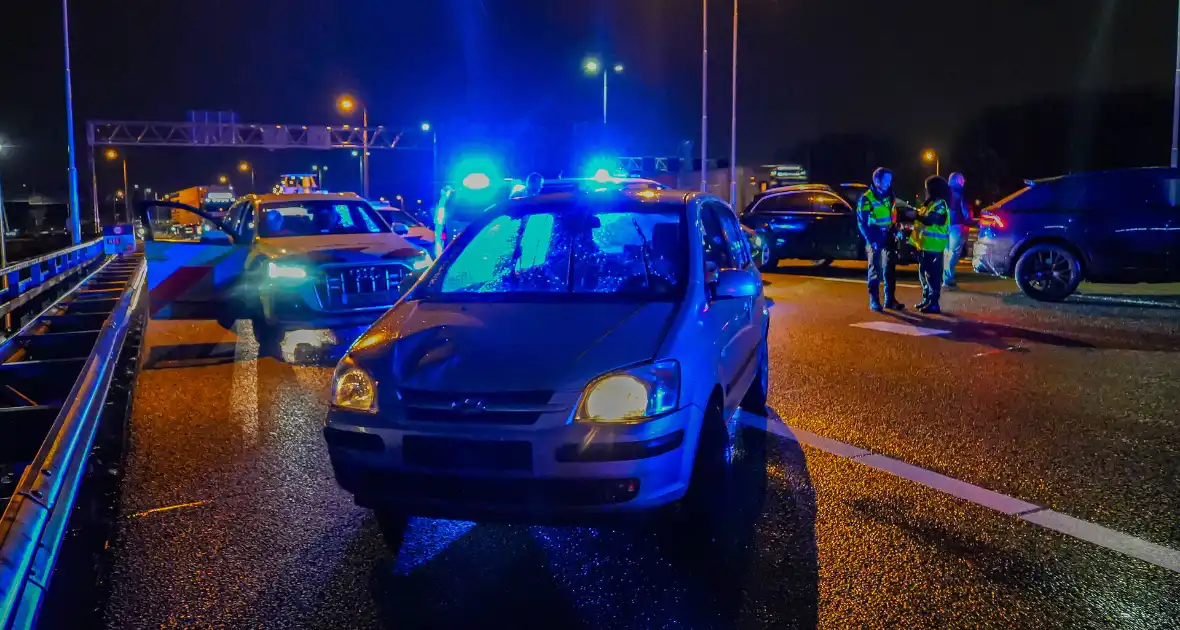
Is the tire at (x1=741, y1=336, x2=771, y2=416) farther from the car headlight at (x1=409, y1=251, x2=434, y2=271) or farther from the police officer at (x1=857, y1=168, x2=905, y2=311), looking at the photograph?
the police officer at (x1=857, y1=168, x2=905, y2=311)

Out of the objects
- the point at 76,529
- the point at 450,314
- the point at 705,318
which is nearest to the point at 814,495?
the point at 705,318

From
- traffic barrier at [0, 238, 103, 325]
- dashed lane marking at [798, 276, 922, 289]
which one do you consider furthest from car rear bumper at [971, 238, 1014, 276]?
traffic barrier at [0, 238, 103, 325]

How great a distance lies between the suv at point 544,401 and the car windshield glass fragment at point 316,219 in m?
6.56

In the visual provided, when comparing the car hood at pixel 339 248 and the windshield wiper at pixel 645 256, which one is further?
the car hood at pixel 339 248

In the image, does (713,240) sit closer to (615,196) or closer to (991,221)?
(615,196)

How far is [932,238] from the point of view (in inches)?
462

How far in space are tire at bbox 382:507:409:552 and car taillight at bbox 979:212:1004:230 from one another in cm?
1105

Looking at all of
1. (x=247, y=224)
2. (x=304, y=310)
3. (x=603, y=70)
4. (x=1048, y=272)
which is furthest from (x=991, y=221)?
(x=603, y=70)

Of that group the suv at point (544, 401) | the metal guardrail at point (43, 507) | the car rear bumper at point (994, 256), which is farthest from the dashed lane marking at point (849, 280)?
the metal guardrail at point (43, 507)

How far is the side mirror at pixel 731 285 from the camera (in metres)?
4.71

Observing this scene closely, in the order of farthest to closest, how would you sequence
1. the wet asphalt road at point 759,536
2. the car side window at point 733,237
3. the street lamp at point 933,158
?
the street lamp at point 933,158 < the car side window at point 733,237 < the wet asphalt road at point 759,536

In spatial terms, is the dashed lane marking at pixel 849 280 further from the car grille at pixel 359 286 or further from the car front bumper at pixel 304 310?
the car front bumper at pixel 304 310

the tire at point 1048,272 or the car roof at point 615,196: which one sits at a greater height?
the car roof at point 615,196

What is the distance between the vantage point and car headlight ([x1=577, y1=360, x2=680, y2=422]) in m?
3.81
